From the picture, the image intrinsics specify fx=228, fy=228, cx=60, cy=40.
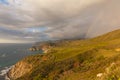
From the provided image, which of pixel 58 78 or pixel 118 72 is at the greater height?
pixel 118 72

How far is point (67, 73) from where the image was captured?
557 feet

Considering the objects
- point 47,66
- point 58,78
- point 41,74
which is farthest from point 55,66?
point 58,78

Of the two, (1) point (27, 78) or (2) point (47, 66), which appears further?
(2) point (47, 66)

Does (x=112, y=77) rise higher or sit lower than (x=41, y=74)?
higher

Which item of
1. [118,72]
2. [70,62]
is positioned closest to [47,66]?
[70,62]

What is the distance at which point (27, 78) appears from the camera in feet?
602

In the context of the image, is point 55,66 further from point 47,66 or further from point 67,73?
point 67,73

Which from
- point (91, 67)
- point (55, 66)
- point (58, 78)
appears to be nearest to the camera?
point (58, 78)

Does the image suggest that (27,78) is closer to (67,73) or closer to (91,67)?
(67,73)

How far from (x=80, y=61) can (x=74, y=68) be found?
1844 centimetres

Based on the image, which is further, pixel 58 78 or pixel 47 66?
pixel 47 66

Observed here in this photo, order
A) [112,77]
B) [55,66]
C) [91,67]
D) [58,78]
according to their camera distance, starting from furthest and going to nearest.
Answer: [55,66], [91,67], [58,78], [112,77]

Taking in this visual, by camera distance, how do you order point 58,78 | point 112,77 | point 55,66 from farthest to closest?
point 55,66
point 58,78
point 112,77

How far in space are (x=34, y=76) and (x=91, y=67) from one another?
45646 millimetres
